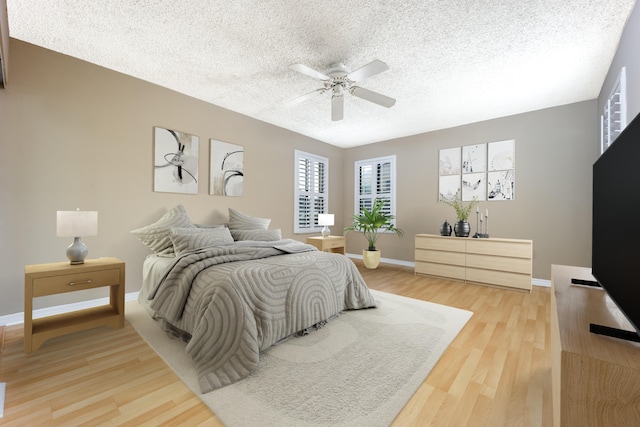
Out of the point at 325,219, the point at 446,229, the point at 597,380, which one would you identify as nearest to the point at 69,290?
the point at 597,380

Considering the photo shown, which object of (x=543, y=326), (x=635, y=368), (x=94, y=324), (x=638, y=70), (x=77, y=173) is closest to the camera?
(x=635, y=368)

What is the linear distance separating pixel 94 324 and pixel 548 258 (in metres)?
5.52

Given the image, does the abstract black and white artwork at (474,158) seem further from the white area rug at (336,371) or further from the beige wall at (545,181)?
the white area rug at (336,371)

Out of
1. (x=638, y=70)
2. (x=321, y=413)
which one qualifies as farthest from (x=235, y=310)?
(x=638, y=70)

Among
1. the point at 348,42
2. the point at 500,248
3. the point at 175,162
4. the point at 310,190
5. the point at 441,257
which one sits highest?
the point at 348,42

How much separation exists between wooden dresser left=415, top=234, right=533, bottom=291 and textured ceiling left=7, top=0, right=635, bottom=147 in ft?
6.72

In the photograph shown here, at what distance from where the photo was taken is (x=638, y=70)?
75.0 inches

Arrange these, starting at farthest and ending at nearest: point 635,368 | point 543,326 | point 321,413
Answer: point 543,326, point 321,413, point 635,368

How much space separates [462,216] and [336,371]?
3.52m

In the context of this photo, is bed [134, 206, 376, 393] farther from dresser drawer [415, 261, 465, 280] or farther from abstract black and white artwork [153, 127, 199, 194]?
dresser drawer [415, 261, 465, 280]

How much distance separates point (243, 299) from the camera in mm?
1795

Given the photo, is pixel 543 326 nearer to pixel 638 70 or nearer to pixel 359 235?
pixel 638 70

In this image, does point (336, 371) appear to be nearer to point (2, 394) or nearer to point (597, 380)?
point (597, 380)

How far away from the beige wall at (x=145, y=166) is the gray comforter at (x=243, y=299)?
1.41 metres
